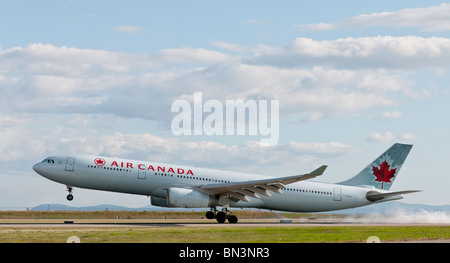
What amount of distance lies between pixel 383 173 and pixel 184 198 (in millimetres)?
20617

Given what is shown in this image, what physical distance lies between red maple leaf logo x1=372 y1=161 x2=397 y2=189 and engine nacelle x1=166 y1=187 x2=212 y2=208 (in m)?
18.2

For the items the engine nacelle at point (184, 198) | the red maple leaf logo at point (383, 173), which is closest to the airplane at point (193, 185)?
the engine nacelle at point (184, 198)

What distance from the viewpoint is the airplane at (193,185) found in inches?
1914

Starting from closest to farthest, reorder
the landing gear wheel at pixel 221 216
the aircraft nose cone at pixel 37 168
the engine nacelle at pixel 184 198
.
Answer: the engine nacelle at pixel 184 198
the aircraft nose cone at pixel 37 168
the landing gear wheel at pixel 221 216

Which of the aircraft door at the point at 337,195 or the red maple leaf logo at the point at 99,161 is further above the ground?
the red maple leaf logo at the point at 99,161

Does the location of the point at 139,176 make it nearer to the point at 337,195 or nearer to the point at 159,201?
the point at 159,201

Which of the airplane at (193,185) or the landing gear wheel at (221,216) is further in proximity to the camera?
the landing gear wheel at (221,216)

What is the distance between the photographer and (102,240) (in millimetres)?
29672

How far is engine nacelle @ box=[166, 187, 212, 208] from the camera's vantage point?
47781mm

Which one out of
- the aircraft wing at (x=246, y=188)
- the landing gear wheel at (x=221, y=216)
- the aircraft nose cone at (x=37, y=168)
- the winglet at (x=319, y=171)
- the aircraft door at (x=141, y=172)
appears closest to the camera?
the winglet at (x=319, y=171)

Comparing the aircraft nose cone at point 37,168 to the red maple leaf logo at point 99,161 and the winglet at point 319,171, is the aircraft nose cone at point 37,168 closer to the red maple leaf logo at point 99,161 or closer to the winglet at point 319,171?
the red maple leaf logo at point 99,161
